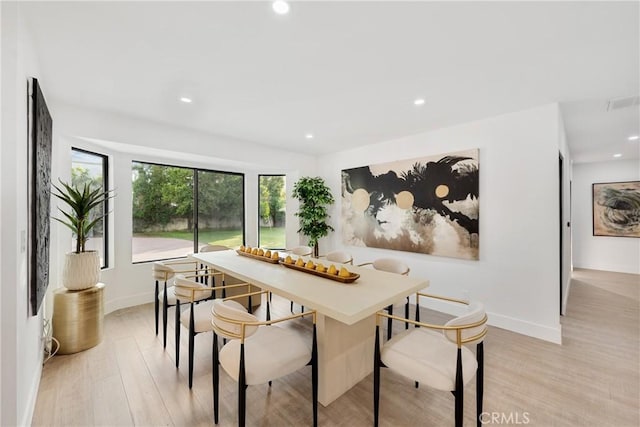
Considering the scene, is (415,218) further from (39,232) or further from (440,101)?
(39,232)

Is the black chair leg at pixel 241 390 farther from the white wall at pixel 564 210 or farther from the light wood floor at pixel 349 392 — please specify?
the white wall at pixel 564 210

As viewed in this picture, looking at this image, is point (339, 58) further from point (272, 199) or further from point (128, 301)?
point (128, 301)

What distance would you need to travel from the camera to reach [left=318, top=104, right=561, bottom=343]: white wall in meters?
2.82

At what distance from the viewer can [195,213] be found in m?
4.71

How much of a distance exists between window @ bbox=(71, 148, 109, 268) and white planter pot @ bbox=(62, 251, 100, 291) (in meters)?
0.80

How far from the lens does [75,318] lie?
99.4 inches

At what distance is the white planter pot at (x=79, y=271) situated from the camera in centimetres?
255

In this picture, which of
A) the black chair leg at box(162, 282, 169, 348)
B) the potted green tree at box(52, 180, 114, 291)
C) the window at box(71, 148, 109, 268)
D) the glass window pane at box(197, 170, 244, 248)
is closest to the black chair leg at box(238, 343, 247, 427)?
the black chair leg at box(162, 282, 169, 348)

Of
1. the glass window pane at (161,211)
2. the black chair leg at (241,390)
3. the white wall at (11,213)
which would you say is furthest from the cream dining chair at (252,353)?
the glass window pane at (161,211)

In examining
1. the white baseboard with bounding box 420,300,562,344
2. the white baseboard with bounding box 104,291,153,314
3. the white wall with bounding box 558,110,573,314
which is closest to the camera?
the white baseboard with bounding box 420,300,562,344

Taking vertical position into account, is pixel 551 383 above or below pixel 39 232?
below

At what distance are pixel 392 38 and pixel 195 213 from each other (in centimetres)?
418

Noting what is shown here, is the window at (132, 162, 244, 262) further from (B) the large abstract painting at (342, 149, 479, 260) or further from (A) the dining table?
(A) the dining table

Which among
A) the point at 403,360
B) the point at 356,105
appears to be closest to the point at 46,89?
the point at 356,105
